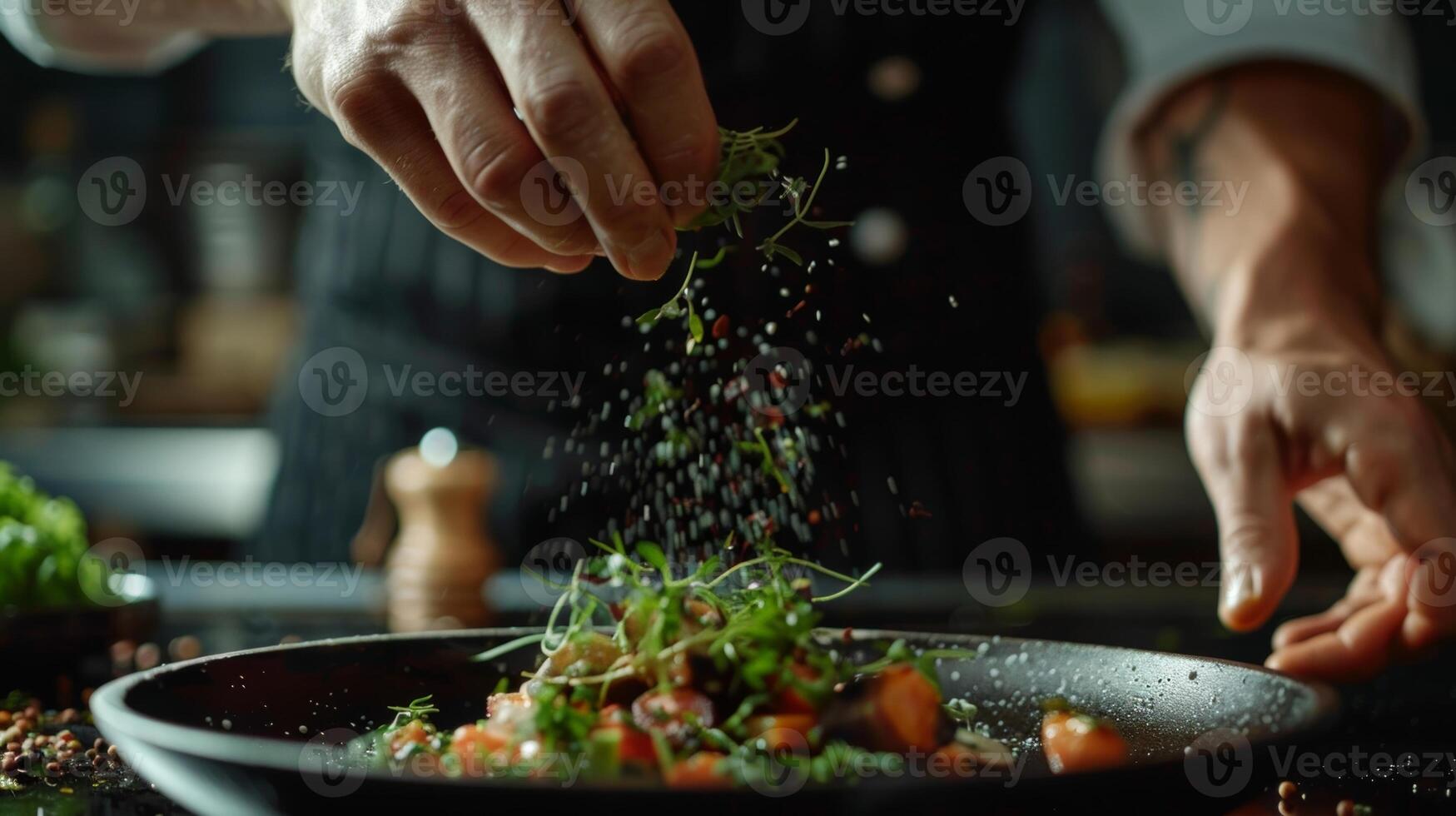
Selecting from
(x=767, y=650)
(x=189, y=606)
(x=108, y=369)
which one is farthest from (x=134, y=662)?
(x=108, y=369)

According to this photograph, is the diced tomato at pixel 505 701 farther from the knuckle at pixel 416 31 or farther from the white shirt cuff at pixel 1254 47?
the white shirt cuff at pixel 1254 47

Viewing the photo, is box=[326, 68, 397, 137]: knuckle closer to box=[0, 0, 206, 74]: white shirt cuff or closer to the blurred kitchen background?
box=[0, 0, 206, 74]: white shirt cuff

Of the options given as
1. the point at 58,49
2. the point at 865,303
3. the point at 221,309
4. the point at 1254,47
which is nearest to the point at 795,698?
the point at 865,303

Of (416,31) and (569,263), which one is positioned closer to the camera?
(416,31)

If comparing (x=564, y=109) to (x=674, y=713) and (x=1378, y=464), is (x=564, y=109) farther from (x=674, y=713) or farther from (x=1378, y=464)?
(x=1378, y=464)

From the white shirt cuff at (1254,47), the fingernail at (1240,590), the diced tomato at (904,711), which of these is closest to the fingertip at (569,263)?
the diced tomato at (904,711)

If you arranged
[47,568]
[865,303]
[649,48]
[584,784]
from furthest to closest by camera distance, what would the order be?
[865,303], [47,568], [649,48], [584,784]
